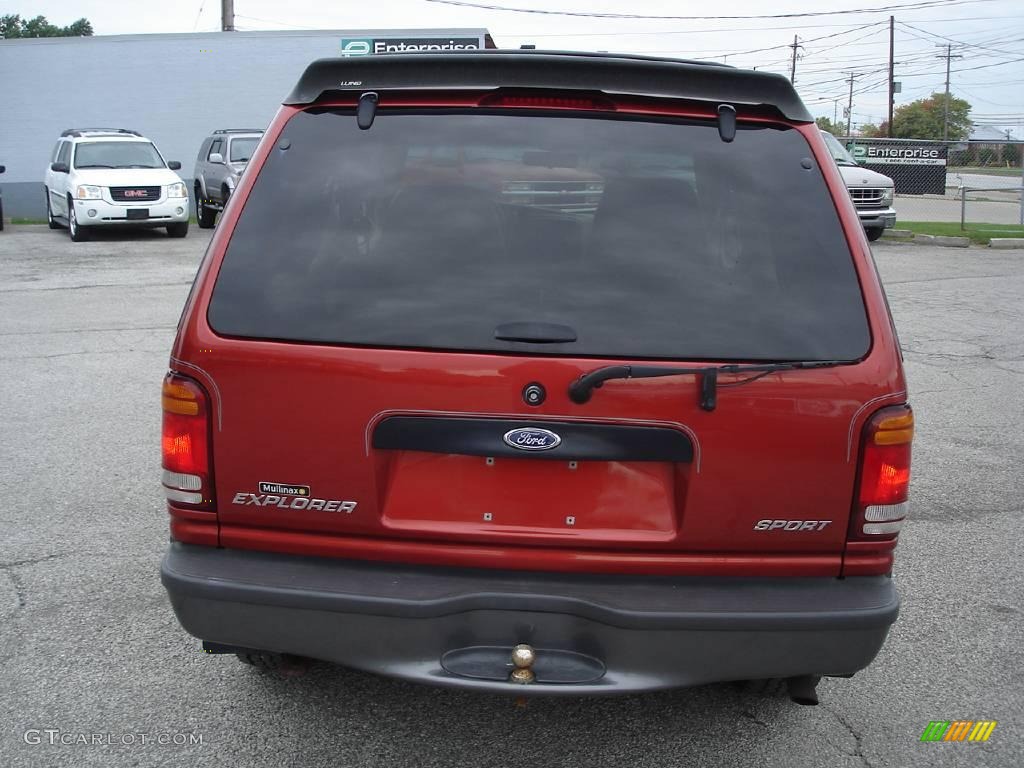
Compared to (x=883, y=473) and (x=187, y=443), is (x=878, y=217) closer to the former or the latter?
(x=883, y=473)

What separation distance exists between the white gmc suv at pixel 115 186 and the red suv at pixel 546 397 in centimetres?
1820

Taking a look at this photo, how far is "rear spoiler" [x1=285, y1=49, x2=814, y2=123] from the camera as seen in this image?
2918mm

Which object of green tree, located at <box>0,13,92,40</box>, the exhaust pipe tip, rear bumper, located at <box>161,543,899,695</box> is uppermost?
green tree, located at <box>0,13,92,40</box>

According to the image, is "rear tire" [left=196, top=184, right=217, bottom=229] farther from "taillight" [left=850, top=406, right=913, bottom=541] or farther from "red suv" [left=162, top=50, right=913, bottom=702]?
"taillight" [left=850, top=406, right=913, bottom=541]

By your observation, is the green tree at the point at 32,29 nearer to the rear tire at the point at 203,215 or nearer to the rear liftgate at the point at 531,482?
the rear tire at the point at 203,215

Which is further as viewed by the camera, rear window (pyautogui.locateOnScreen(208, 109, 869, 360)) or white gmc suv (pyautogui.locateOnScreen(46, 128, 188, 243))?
white gmc suv (pyautogui.locateOnScreen(46, 128, 188, 243))

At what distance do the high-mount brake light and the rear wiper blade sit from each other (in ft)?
2.61

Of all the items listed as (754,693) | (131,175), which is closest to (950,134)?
(131,175)

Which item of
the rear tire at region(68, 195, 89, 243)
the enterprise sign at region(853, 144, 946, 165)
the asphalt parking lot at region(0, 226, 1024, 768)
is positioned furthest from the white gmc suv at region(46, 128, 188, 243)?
the enterprise sign at region(853, 144, 946, 165)

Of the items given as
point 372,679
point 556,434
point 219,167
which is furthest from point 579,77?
point 219,167

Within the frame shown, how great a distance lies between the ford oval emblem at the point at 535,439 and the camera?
2.72m

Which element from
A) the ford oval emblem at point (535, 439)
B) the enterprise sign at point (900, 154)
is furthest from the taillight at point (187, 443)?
the enterprise sign at point (900, 154)

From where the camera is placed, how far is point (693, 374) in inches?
107

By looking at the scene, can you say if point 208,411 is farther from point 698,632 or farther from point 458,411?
point 698,632
